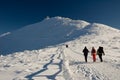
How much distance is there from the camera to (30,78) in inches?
519

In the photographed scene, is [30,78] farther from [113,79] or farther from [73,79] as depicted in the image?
[113,79]

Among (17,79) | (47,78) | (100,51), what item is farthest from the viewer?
(100,51)

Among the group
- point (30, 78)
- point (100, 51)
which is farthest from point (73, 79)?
point (100, 51)

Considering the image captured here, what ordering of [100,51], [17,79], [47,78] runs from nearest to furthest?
[17,79] < [47,78] < [100,51]

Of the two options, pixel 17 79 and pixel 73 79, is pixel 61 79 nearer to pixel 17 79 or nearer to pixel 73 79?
pixel 73 79

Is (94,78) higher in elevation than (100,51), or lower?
lower

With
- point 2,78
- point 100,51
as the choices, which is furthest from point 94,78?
point 100,51

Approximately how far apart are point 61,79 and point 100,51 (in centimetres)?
1214

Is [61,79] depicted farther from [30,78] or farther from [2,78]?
[2,78]

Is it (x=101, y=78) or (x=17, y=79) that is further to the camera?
(x=101, y=78)

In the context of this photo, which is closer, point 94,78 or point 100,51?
point 94,78

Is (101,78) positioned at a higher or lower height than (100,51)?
lower

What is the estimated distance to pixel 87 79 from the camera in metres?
13.2

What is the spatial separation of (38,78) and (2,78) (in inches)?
79.4
